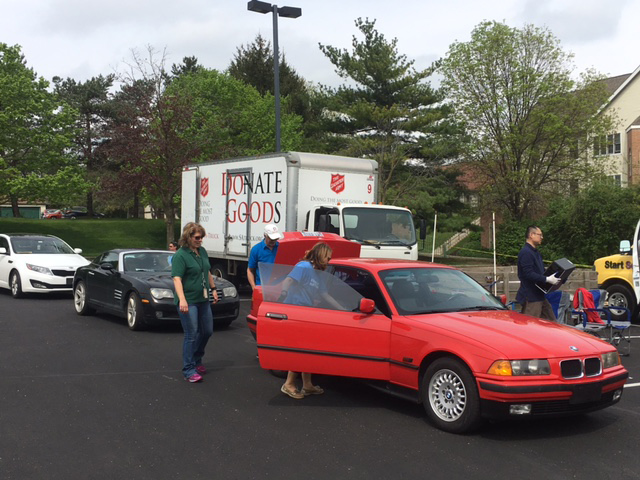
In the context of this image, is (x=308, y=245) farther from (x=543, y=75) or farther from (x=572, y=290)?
(x=543, y=75)

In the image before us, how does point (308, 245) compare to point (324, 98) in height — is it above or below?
below

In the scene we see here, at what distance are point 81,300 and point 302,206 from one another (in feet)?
16.3

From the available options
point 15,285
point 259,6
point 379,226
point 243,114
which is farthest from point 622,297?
point 243,114

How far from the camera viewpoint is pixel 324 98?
37938 millimetres

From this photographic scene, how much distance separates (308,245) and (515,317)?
3.43 m

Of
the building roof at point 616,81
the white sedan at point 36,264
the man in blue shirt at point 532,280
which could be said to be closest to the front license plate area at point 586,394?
the man in blue shirt at point 532,280

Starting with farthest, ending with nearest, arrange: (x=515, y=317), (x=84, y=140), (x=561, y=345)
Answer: (x=84, y=140) < (x=515, y=317) < (x=561, y=345)

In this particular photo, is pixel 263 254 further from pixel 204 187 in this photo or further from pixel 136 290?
pixel 204 187

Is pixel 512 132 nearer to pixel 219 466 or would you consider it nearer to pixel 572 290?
pixel 572 290

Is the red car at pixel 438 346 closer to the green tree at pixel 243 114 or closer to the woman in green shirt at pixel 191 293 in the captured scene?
the woman in green shirt at pixel 191 293

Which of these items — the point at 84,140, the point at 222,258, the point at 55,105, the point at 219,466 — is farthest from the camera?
the point at 84,140

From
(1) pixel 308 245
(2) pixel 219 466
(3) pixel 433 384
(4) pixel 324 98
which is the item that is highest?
(4) pixel 324 98

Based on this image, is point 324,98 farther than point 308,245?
Yes

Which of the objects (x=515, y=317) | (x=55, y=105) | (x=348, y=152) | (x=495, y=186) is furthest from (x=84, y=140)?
(x=515, y=317)
